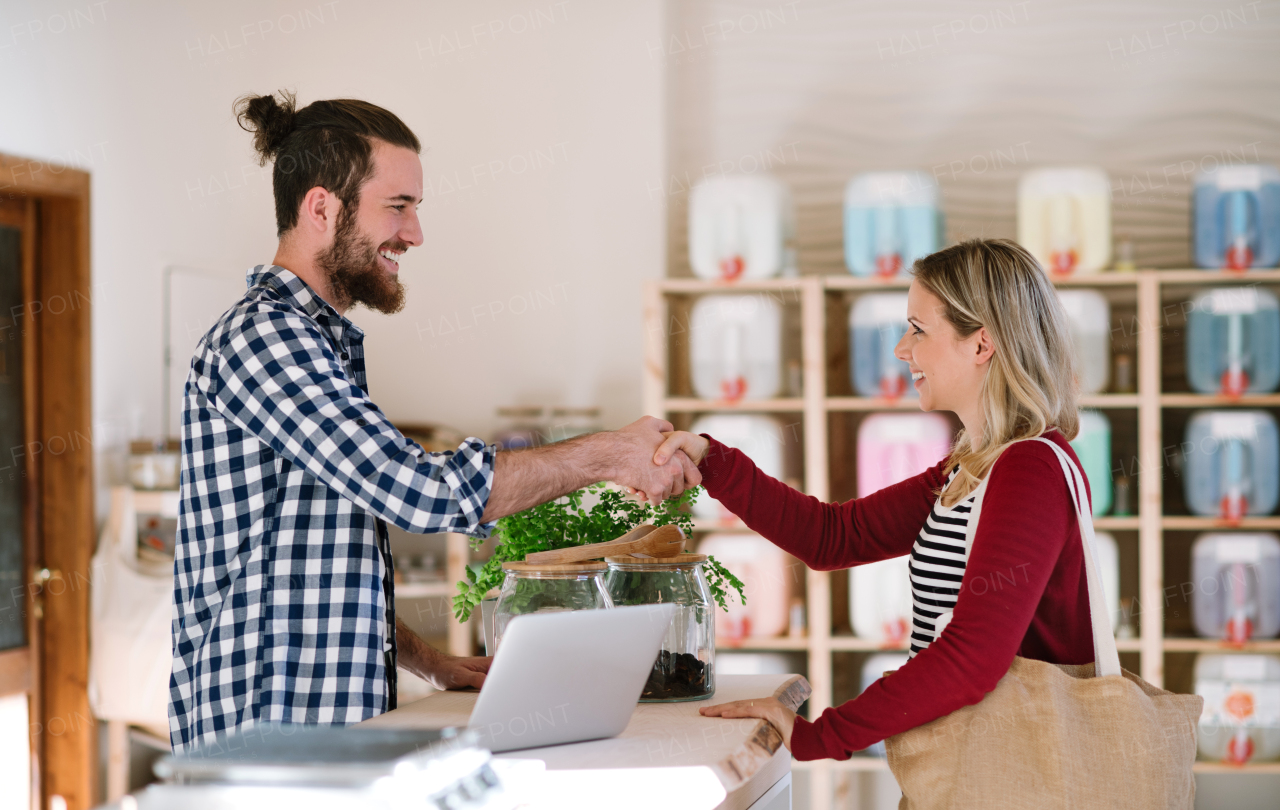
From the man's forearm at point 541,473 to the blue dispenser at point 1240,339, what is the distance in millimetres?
2485

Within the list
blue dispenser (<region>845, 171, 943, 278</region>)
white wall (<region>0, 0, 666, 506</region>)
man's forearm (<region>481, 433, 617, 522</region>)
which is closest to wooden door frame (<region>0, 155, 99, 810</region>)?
white wall (<region>0, 0, 666, 506</region>)

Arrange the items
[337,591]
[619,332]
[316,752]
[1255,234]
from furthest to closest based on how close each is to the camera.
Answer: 1. [619,332]
2. [1255,234]
3. [337,591]
4. [316,752]

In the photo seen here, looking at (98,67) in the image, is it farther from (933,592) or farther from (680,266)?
(933,592)

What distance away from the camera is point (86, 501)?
3.38 meters

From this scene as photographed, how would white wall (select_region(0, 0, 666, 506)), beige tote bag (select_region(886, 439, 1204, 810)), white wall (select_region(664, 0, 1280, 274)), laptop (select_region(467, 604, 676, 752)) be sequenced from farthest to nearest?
white wall (select_region(0, 0, 666, 506)) < white wall (select_region(664, 0, 1280, 274)) < beige tote bag (select_region(886, 439, 1204, 810)) < laptop (select_region(467, 604, 676, 752))

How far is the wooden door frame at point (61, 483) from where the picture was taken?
3340 millimetres

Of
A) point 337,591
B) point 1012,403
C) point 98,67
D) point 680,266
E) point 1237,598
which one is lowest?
point 1237,598

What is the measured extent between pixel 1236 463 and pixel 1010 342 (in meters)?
2.17

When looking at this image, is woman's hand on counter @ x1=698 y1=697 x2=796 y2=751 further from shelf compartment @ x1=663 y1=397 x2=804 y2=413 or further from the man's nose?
shelf compartment @ x1=663 y1=397 x2=804 y2=413

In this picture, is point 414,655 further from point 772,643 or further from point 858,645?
point 858,645

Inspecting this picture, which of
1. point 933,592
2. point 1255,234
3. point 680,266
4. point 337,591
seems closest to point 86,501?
point 680,266

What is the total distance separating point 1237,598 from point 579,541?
251 centimetres

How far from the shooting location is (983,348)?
1.55 m

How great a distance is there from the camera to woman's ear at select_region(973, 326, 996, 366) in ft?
5.05
